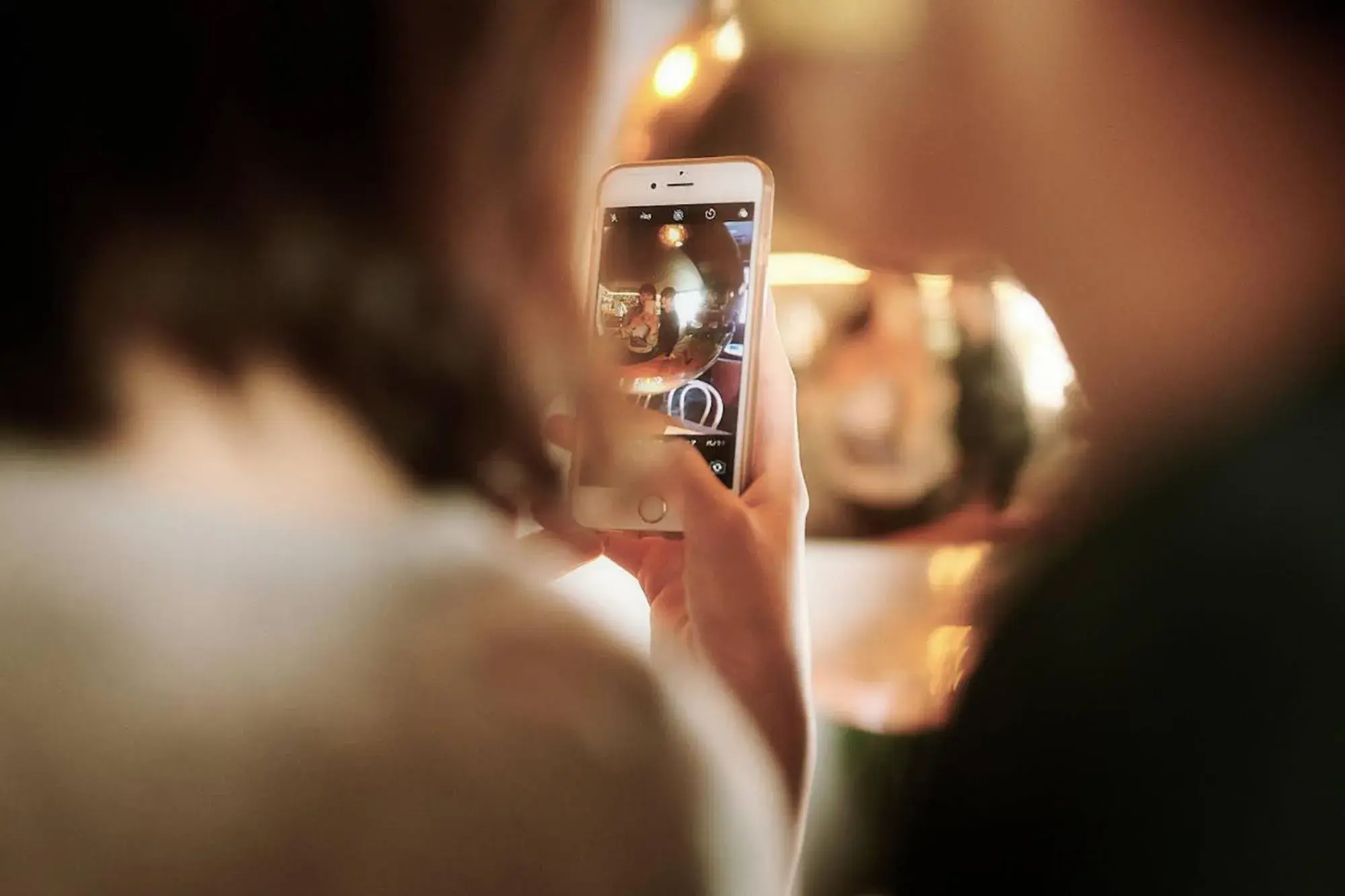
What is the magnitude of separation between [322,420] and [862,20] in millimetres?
356

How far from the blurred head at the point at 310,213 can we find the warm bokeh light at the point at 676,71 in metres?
0.05

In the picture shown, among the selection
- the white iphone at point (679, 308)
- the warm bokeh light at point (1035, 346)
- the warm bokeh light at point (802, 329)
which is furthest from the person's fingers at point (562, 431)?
the warm bokeh light at point (1035, 346)

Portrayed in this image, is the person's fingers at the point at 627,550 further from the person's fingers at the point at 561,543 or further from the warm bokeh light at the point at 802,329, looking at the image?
the warm bokeh light at the point at 802,329

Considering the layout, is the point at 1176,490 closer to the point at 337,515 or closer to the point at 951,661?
the point at 951,661

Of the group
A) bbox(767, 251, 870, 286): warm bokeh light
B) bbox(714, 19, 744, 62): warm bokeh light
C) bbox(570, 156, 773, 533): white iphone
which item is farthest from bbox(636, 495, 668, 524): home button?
bbox(714, 19, 744, 62): warm bokeh light

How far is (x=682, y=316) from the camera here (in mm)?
499

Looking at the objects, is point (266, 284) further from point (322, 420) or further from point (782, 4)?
point (782, 4)

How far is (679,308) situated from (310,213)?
22 cm

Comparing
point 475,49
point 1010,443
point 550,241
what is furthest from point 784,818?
point 475,49

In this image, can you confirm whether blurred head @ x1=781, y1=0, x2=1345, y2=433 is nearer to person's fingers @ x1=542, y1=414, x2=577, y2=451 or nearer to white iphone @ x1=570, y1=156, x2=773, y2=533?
white iphone @ x1=570, y1=156, x2=773, y2=533

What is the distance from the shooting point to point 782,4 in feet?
1.66

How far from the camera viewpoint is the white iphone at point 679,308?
0.49 metres

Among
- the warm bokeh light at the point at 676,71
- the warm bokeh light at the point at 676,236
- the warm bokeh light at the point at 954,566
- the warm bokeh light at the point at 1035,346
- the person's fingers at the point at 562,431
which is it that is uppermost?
the warm bokeh light at the point at 676,71

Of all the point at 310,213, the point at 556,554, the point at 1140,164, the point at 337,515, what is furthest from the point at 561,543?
the point at 1140,164
